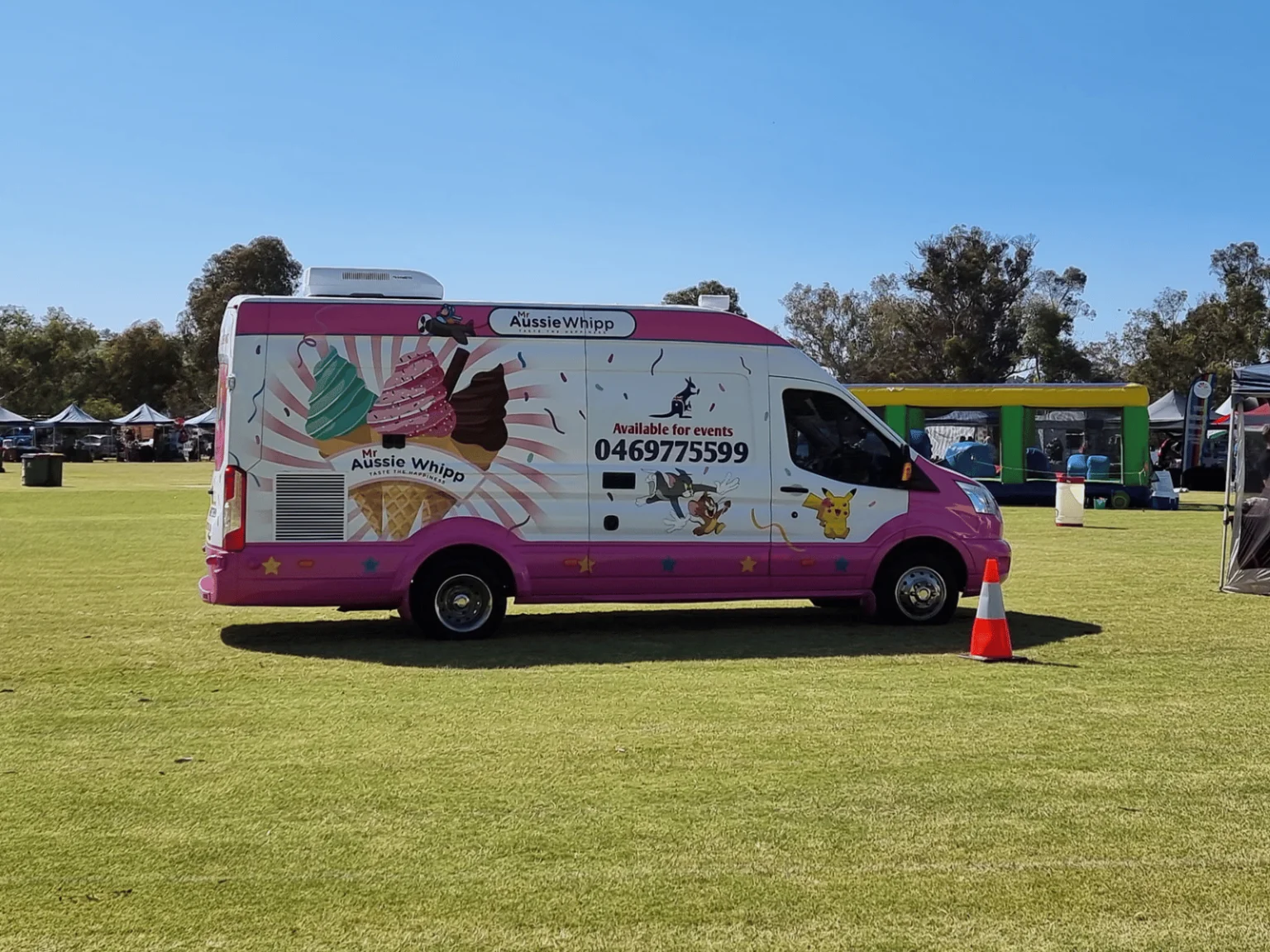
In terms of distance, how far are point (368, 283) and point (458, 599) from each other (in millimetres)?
2619

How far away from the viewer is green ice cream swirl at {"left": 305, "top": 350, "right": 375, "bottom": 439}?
32.2 ft

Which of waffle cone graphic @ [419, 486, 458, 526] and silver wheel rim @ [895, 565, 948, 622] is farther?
silver wheel rim @ [895, 565, 948, 622]

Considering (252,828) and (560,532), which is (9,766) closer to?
(252,828)

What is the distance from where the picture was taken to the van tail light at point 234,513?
9.65 metres

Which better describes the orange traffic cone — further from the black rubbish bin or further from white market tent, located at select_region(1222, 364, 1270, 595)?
the black rubbish bin

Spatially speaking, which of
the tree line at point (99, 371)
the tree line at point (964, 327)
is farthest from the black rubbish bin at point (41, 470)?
the tree line at point (99, 371)

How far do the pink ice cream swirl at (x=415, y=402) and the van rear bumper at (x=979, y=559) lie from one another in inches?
178

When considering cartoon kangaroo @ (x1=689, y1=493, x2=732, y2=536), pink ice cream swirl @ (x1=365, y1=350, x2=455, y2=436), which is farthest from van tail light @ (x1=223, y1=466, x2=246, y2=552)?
cartoon kangaroo @ (x1=689, y1=493, x2=732, y2=536)

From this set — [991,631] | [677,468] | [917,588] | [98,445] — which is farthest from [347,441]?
[98,445]

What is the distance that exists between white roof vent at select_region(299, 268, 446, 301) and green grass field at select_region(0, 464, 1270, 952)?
110 inches

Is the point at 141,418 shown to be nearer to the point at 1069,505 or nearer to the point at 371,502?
the point at 1069,505

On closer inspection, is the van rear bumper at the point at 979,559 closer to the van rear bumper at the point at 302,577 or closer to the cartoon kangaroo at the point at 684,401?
the cartoon kangaroo at the point at 684,401

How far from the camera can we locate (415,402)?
9.97m

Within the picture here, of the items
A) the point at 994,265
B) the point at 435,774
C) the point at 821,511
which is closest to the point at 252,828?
the point at 435,774
